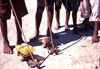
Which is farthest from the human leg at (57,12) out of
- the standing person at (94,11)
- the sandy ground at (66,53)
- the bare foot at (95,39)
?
the bare foot at (95,39)

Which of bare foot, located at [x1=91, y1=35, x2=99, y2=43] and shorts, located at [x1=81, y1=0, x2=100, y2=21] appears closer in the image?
shorts, located at [x1=81, y1=0, x2=100, y2=21]

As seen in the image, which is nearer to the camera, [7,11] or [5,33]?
[7,11]

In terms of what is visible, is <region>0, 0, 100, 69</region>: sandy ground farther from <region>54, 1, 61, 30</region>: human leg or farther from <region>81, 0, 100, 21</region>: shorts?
<region>81, 0, 100, 21</region>: shorts

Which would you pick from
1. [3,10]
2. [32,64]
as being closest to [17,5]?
[3,10]

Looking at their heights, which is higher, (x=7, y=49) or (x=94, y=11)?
(x=94, y=11)

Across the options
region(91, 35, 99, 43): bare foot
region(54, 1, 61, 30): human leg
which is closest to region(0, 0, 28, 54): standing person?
region(54, 1, 61, 30): human leg

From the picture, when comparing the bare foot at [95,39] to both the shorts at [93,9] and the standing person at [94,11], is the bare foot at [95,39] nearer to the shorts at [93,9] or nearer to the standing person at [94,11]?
the standing person at [94,11]

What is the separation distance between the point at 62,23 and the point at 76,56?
5.78 feet

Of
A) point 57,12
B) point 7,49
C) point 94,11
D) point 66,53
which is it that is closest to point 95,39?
point 94,11

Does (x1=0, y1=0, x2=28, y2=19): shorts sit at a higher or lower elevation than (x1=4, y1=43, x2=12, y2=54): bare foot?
higher

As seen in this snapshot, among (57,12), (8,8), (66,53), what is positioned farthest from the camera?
(57,12)

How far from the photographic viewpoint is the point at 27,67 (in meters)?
3.04

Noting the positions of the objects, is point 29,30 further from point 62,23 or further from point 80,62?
point 80,62

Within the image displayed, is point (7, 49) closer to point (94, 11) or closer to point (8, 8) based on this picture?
point (8, 8)
